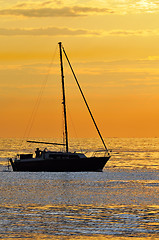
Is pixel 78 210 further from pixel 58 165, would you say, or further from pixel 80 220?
pixel 58 165

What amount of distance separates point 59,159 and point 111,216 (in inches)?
1778

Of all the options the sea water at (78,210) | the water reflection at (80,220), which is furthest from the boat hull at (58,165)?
the water reflection at (80,220)

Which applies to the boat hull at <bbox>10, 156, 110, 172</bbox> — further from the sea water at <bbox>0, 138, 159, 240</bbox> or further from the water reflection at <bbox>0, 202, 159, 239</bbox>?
the water reflection at <bbox>0, 202, 159, 239</bbox>

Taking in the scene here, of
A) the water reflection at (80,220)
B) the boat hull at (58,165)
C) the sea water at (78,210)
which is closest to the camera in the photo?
the sea water at (78,210)

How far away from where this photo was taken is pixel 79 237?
33188 mm

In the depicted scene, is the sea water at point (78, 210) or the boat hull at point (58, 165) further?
the boat hull at point (58, 165)

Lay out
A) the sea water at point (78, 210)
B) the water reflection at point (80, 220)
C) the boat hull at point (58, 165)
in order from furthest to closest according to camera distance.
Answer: the boat hull at point (58, 165), the water reflection at point (80, 220), the sea water at point (78, 210)

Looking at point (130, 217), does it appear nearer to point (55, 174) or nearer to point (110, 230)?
point (110, 230)

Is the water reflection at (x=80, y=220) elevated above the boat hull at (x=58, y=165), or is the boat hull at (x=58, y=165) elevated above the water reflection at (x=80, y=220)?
the boat hull at (x=58, y=165)

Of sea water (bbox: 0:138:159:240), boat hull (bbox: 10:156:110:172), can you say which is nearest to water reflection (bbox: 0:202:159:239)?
sea water (bbox: 0:138:159:240)

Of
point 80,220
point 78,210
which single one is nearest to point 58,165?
point 78,210

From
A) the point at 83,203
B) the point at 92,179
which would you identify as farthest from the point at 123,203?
the point at 92,179

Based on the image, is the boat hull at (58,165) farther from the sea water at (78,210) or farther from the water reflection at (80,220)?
the water reflection at (80,220)

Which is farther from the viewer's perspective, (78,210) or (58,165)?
(58,165)
